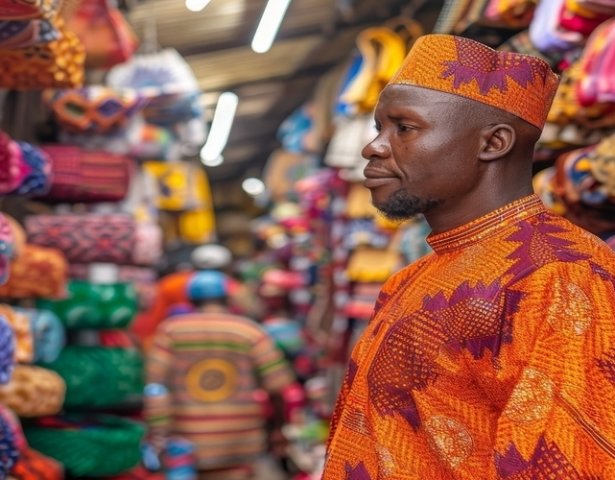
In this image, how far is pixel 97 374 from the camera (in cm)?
382

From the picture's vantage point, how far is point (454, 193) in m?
1.82

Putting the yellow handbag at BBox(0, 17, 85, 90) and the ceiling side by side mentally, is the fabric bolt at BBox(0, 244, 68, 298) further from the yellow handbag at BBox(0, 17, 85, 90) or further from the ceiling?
the ceiling

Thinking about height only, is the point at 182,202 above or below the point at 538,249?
below

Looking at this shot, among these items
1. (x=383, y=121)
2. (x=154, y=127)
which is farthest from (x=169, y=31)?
(x=383, y=121)

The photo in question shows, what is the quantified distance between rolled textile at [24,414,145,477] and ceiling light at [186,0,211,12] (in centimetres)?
330

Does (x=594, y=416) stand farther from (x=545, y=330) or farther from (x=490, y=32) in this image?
(x=490, y=32)

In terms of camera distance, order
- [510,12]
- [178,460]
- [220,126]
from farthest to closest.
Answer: [220,126] < [178,460] < [510,12]

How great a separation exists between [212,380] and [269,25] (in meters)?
3.05

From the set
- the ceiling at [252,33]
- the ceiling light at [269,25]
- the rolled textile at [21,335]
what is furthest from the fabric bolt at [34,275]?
the ceiling light at [269,25]

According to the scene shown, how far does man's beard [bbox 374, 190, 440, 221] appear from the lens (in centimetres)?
183

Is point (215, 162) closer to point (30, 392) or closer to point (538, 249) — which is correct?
point (30, 392)

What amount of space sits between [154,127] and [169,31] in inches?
98.1

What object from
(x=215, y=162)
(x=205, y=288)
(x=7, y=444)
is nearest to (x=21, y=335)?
(x=7, y=444)

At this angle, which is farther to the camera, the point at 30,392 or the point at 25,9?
the point at 30,392
